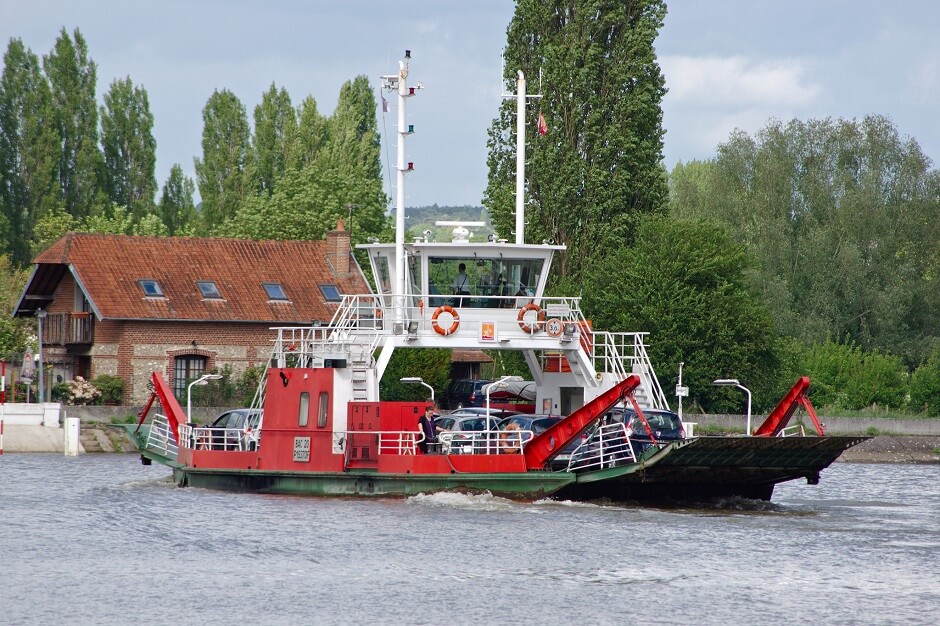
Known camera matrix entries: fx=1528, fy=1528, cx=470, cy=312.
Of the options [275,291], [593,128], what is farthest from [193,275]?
[593,128]

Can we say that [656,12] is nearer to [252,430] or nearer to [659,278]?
[659,278]

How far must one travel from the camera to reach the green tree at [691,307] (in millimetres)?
52094

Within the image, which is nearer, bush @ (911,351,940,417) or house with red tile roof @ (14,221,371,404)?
house with red tile roof @ (14,221,371,404)

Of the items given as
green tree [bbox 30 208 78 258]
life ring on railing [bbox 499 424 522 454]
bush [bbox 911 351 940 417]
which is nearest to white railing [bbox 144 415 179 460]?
life ring on railing [bbox 499 424 522 454]

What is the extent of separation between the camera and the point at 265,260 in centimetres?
6016

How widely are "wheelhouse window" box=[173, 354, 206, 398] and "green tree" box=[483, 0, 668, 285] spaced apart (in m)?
12.2

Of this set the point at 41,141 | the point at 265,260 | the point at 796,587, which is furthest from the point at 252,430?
the point at 41,141

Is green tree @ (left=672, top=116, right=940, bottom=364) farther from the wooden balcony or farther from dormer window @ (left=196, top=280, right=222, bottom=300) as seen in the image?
the wooden balcony

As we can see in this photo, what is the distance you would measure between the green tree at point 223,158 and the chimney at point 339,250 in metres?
23.5

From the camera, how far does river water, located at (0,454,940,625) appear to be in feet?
70.0

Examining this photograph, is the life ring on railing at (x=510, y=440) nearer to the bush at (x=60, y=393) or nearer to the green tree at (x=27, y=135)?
the bush at (x=60, y=393)

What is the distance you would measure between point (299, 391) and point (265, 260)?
92.2ft

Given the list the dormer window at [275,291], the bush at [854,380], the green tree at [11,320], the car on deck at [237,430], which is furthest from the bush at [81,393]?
the bush at [854,380]

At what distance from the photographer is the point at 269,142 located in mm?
84812
